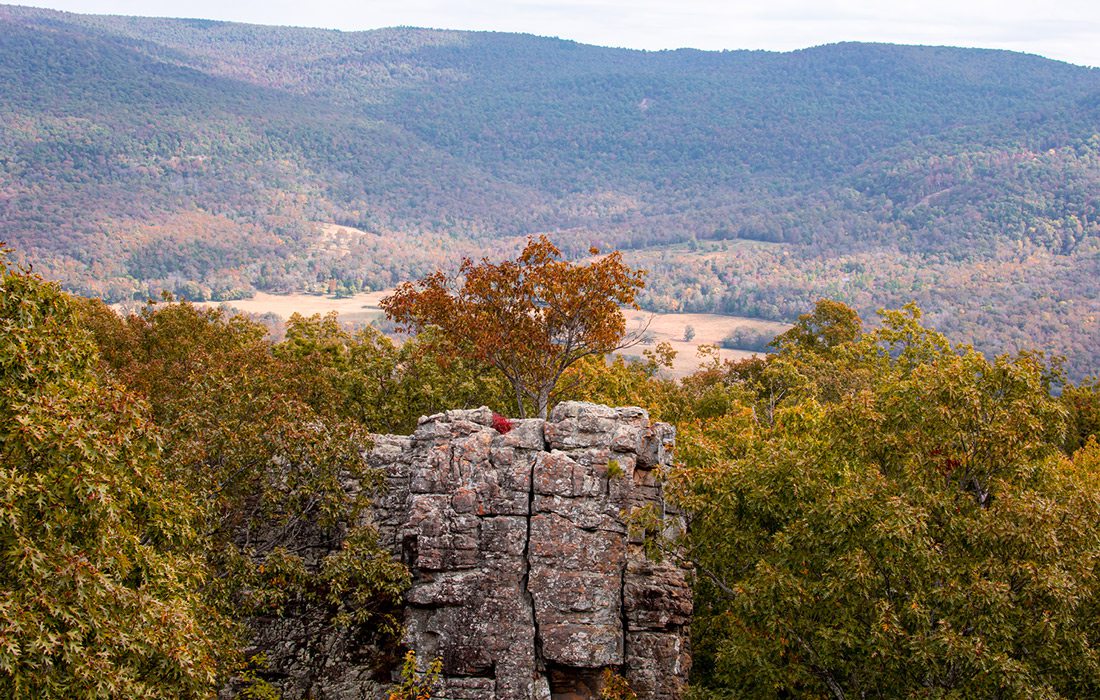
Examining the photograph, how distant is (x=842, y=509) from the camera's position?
18219 mm

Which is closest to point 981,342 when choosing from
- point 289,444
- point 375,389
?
point 375,389

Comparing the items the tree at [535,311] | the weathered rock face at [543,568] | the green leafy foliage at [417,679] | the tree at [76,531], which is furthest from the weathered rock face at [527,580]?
the tree at [535,311]

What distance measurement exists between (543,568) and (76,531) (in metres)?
10.1

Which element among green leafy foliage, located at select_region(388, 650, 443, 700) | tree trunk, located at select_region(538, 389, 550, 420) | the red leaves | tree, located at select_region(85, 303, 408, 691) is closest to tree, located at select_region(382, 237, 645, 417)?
tree trunk, located at select_region(538, 389, 550, 420)

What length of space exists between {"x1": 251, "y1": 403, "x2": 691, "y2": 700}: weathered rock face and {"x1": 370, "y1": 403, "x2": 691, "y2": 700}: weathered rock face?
26 millimetres

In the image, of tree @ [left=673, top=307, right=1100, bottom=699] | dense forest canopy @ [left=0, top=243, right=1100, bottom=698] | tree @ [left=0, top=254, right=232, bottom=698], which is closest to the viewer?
tree @ [left=0, top=254, right=232, bottom=698]

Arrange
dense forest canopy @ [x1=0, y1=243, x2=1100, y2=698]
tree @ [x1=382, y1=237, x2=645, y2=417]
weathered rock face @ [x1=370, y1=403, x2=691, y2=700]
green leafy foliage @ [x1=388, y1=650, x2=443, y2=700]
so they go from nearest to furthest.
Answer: dense forest canopy @ [x1=0, y1=243, x2=1100, y2=698] < green leafy foliage @ [x1=388, y1=650, x2=443, y2=700] < weathered rock face @ [x1=370, y1=403, x2=691, y2=700] < tree @ [x1=382, y1=237, x2=645, y2=417]

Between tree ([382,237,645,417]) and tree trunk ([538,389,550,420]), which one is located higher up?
tree ([382,237,645,417])

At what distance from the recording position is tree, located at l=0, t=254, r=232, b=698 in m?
13.7

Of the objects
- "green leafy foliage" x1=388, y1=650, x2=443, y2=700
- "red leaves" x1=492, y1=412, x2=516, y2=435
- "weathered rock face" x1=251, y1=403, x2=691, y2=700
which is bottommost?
"green leafy foliage" x1=388, y1=650, x2=443, y2=700

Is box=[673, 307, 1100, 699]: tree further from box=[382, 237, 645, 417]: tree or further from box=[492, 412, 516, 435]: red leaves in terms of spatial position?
box=[382, 237, 645, 417]: tree

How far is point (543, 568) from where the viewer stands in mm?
21875

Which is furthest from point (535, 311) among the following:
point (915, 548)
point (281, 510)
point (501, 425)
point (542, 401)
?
point (915, 548)

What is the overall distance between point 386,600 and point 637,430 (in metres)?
7.18
